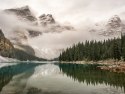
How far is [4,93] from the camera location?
136 feet

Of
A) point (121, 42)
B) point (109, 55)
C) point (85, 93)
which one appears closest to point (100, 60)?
Result: point (109, 55)

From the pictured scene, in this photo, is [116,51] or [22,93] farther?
[116,51]

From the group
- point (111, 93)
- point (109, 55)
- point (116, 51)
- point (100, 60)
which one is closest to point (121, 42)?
point (116, 51)

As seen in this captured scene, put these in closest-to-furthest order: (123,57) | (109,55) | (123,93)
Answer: (123,93), (123,57), (109,55)

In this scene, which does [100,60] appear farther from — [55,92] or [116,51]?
[55,92]

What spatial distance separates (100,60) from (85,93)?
15933 centimetres

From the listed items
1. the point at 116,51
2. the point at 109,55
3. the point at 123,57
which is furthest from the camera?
the point at 109,55

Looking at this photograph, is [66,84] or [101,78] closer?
[66,84]

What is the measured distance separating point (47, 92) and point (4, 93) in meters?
7.10

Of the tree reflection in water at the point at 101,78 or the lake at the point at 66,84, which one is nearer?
A: the lake at the point at 66,84

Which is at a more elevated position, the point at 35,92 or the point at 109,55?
the point at 109,55

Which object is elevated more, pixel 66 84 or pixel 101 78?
pixel 101 78

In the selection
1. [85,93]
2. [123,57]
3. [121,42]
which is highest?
[121,42]

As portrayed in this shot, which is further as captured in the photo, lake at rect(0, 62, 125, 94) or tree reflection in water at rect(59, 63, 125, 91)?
tree reflection in water at rect(59, 63, 125, 91)
